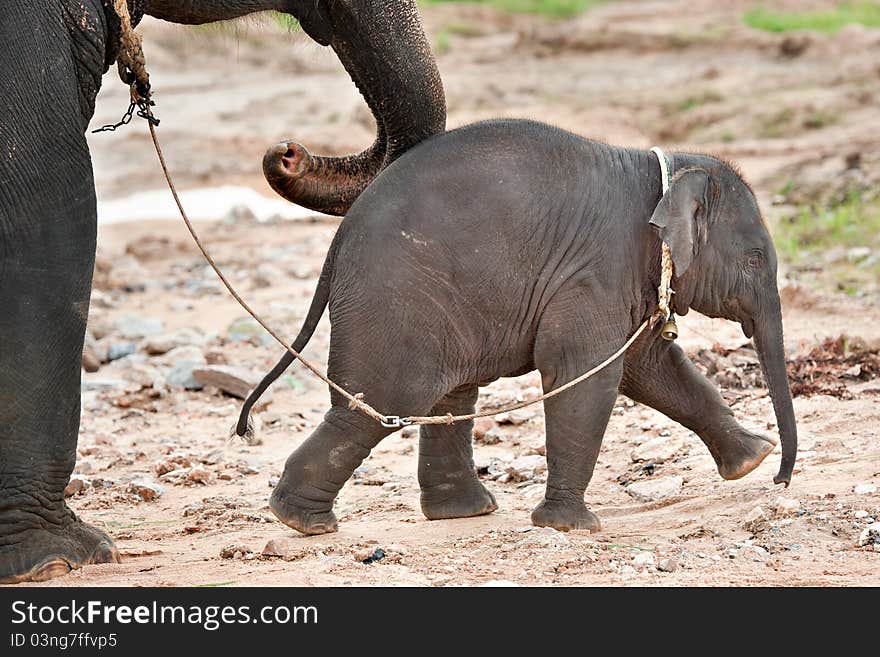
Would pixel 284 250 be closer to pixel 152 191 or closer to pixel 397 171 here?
pixel 152 191

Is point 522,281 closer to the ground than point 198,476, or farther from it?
farther from it

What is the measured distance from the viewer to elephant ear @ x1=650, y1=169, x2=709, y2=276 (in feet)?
16.6

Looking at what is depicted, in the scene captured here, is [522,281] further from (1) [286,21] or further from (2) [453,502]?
(1) [286,21]

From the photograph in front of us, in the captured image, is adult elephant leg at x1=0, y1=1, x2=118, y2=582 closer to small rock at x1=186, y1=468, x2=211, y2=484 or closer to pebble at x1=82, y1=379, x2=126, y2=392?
small rock at x1=186, y1=468, x2=211, y2=484

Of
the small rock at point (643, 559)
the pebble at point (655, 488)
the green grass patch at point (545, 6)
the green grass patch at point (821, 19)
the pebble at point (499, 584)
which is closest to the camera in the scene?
the pebble at point (499, 584)

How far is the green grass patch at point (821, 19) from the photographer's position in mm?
20984

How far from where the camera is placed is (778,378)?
529 centimetres

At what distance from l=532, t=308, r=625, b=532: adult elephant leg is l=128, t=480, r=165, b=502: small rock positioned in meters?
1.67

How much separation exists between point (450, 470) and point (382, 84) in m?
1.39

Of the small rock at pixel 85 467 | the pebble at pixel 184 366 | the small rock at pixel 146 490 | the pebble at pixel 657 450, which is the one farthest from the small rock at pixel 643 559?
the pebble at pixel 184 366

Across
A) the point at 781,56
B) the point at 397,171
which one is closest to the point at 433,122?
the point at 397,171

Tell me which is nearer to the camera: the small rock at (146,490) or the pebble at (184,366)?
the small rock at (146,490)

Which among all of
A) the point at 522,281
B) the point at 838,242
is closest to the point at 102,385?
the point at 522,281

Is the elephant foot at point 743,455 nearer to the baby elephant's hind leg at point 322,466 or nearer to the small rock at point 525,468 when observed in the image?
the small rock at point 525,468
